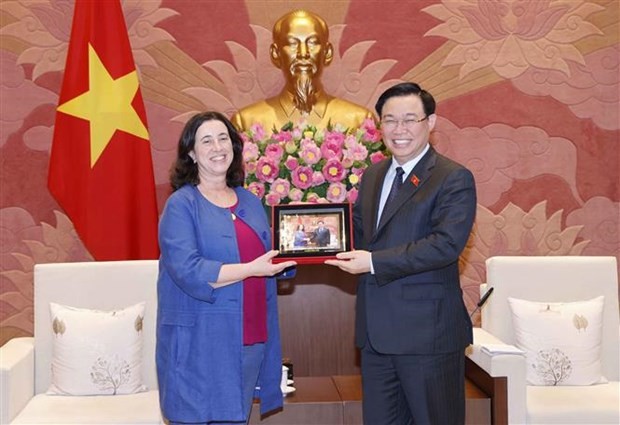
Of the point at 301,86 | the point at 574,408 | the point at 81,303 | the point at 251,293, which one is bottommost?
the point at 574,408

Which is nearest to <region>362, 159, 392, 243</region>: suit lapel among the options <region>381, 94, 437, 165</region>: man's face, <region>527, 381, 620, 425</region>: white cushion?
<region>381, 94, 437, 165</region>: man's face

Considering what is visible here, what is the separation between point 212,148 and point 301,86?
1638mm

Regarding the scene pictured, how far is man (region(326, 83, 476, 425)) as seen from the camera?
7.35ft

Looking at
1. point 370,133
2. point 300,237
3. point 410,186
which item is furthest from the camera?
point 370,133

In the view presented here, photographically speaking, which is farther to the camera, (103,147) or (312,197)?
(103,147)

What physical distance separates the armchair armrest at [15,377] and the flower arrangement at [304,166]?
1118 mm

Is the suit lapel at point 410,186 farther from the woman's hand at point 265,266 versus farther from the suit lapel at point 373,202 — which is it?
the woman's hand at point 265,266

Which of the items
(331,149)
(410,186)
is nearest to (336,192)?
(331,149)

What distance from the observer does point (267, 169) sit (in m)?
2.91

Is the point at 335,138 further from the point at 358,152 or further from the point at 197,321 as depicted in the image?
the point at 197,321

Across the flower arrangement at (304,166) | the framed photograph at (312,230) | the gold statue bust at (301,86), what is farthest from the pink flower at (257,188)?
the gold statue bust at (301,86)

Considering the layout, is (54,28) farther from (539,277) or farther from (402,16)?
(539,277)

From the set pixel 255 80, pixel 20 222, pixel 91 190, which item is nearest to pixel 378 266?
pixel 91 190

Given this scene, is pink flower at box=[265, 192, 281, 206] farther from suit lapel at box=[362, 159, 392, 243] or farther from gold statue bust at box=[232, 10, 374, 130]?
gold statue bust at box=[232, 10, 374, 130]
